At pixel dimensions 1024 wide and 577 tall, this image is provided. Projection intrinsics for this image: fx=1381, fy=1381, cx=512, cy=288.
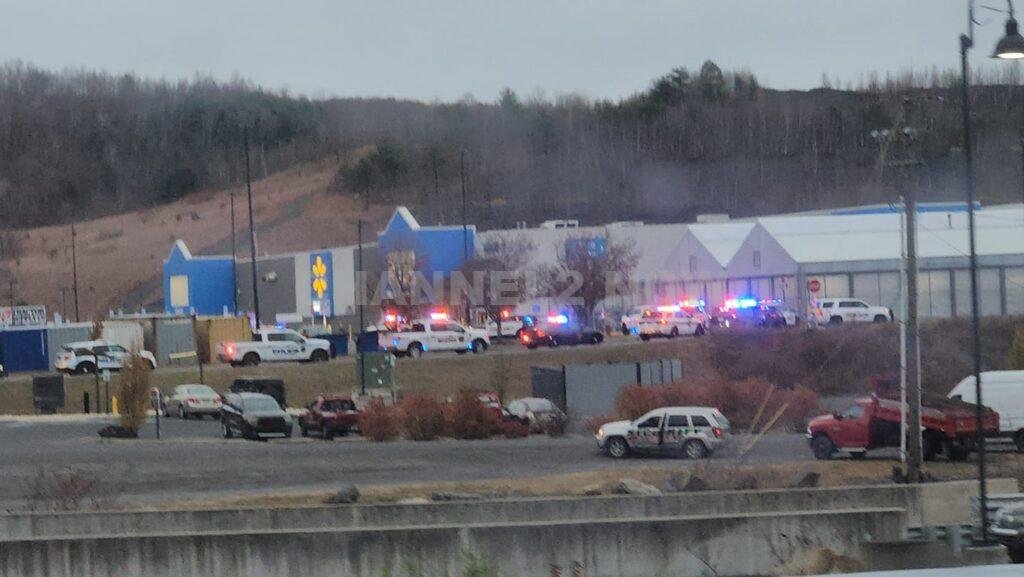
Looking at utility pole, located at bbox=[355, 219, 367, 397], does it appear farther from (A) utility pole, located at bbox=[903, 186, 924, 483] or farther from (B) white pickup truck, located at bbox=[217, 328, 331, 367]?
(A) utility pole, located at bbox=[903, 186, 924, 483]

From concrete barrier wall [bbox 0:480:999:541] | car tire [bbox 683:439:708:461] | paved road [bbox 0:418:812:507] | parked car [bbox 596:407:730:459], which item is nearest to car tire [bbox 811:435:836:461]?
paved road [bbox 0:418:812:507]

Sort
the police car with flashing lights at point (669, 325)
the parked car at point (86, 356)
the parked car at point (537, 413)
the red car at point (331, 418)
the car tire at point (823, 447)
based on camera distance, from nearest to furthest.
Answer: the car tire at point (823, 447), the red car at point (331, 418), the parked car at point (537, 413), the parked car at point (86, 356), the police car with flashing lights at point (669, 325)

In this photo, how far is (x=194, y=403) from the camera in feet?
146

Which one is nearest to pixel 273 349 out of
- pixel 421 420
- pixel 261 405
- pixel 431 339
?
pixel 431 339

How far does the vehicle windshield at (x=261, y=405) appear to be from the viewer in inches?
1486

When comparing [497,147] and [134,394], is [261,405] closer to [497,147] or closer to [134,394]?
[134,394]

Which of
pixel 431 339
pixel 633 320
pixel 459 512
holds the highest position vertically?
pixel 633 320

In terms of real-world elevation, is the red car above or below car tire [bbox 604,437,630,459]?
above

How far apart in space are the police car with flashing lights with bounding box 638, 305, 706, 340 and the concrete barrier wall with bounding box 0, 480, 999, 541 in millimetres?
35690

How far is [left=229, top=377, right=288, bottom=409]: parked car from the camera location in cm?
4566

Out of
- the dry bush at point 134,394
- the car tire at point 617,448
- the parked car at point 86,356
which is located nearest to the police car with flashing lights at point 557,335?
the parked car at point 86,356

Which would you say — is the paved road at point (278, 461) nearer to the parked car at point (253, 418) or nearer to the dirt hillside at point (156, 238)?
the parked car at point (253, 418)

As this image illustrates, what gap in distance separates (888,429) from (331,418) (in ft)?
51.1

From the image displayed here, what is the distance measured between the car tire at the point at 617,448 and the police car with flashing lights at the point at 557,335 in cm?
2550
